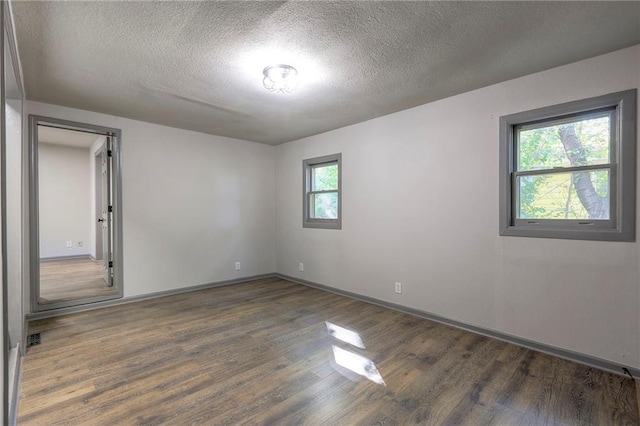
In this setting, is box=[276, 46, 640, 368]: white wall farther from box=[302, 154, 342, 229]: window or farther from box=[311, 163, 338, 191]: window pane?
box=[311, 163, 338, 191]: window pane

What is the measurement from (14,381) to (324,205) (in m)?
3.69

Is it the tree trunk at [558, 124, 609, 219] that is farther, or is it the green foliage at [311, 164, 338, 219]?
the green foliage at [311, 164, 338, 219]

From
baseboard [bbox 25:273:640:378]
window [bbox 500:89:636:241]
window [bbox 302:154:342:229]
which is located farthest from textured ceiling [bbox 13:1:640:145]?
baseboard [bbox 25:273:640:378]

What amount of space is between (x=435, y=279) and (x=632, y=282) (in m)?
1.50

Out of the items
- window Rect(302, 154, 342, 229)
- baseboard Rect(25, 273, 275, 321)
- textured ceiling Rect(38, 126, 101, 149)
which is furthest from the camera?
textured ceiling Rect(38, 126, 101, 149)

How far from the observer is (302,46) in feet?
7.06

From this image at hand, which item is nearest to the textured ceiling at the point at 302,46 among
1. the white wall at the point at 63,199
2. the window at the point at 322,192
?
the window at the point at 322,192

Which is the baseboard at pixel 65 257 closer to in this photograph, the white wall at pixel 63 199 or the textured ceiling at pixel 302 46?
the white wall at pixel 63 199

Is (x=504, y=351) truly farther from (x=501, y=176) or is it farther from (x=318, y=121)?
(x=318, y=121)

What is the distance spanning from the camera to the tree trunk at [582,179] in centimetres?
235

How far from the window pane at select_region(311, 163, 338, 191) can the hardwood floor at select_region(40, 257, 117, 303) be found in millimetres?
3198

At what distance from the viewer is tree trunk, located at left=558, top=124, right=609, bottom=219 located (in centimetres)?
235

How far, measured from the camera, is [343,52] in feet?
7.34

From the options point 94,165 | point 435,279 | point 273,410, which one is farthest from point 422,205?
point 94,165
